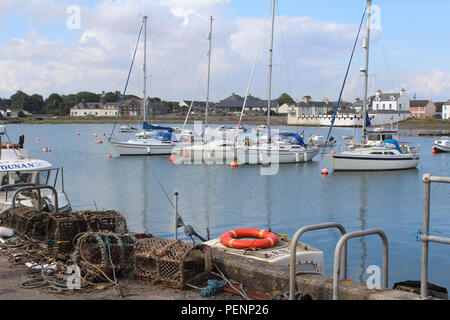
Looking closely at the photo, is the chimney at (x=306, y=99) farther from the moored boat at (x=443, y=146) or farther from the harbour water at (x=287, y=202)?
the harbour water at (x=287, y=202)

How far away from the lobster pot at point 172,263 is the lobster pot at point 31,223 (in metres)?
2.87

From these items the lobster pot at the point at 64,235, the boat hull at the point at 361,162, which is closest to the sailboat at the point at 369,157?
the boat hull at the point at 361,162

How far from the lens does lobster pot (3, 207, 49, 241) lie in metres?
8.92

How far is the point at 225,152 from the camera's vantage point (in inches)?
1658

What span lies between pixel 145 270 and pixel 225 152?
1392 inches

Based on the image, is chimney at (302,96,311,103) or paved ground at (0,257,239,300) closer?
paved ground at (0,257,239,300)

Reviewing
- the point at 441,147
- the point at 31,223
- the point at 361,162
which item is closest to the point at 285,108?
the point at 441,147

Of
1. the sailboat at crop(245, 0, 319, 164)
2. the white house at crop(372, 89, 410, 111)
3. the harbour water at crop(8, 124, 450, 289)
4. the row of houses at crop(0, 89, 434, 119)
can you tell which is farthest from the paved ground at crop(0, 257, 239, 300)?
the white house at crop(372, 89, 410, 111)

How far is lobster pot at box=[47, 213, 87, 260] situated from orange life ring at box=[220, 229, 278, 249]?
8.16ft

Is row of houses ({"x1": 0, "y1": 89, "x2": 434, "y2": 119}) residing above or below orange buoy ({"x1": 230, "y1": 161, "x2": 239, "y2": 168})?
above

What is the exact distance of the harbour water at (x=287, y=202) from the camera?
51.2 feet

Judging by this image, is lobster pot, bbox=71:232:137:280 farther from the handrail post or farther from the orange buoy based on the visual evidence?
the orange buoy

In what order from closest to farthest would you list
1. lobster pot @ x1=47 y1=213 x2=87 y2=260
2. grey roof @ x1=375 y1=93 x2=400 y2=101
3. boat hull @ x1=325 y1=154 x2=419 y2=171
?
1. lobster pot @ x1=47 y1=213 x2=87 y2=260
2. boat hull @ x1=325 y1=154 x2=419 y2=171
3. grey roof @ x1=375 y1=93 x2=400 y2=101

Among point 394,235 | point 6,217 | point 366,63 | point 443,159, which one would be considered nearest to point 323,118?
point 443,159
